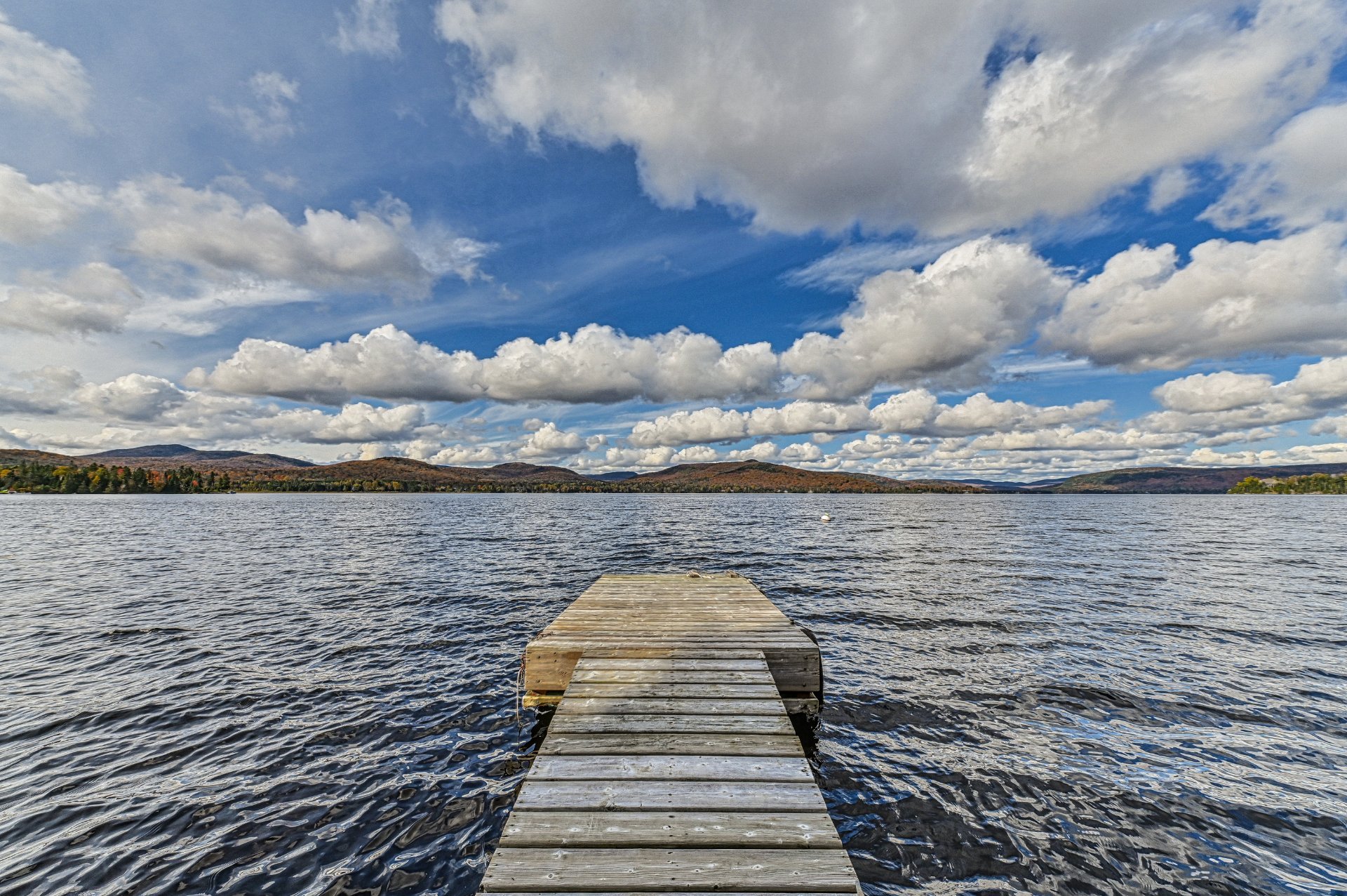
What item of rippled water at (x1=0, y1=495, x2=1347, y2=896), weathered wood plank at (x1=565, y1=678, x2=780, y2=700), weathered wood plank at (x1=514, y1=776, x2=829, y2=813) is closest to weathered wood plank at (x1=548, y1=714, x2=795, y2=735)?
weathered wood plank at (x1=565, y1=678, x2=780, y2=700)

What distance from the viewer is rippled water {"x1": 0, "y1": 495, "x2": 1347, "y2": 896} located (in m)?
6.85

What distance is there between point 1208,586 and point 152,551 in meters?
64.5

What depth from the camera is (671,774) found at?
19.4ft

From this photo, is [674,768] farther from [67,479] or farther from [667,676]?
[67,479]

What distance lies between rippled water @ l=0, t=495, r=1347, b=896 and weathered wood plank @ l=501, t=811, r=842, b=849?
2627mm

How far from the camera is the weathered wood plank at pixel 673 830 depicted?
4758 mm

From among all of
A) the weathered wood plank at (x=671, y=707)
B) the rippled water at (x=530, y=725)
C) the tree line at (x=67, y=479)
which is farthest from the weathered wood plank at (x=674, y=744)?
the tree line at (x=67, y=479)

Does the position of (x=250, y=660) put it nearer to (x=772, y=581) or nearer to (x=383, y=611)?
(x=383, y=611)

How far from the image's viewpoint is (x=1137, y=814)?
777 cm

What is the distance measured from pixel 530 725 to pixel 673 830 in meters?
6.52

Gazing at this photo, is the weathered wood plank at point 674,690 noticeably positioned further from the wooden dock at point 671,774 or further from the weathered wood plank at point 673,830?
the weathered wood plank at point 673,830

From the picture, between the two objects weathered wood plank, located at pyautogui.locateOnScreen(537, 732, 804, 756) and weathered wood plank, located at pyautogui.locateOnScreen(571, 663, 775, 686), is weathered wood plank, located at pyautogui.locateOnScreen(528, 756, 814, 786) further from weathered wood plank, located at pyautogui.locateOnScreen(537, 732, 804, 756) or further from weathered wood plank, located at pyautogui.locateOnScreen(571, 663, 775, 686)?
weathered wood plank, located at pyautogui.locateOnScreen(571, 663, 775, 686)

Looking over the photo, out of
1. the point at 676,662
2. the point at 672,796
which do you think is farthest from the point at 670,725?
the point at 676,662

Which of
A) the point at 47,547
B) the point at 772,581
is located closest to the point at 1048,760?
the point at 772,581
